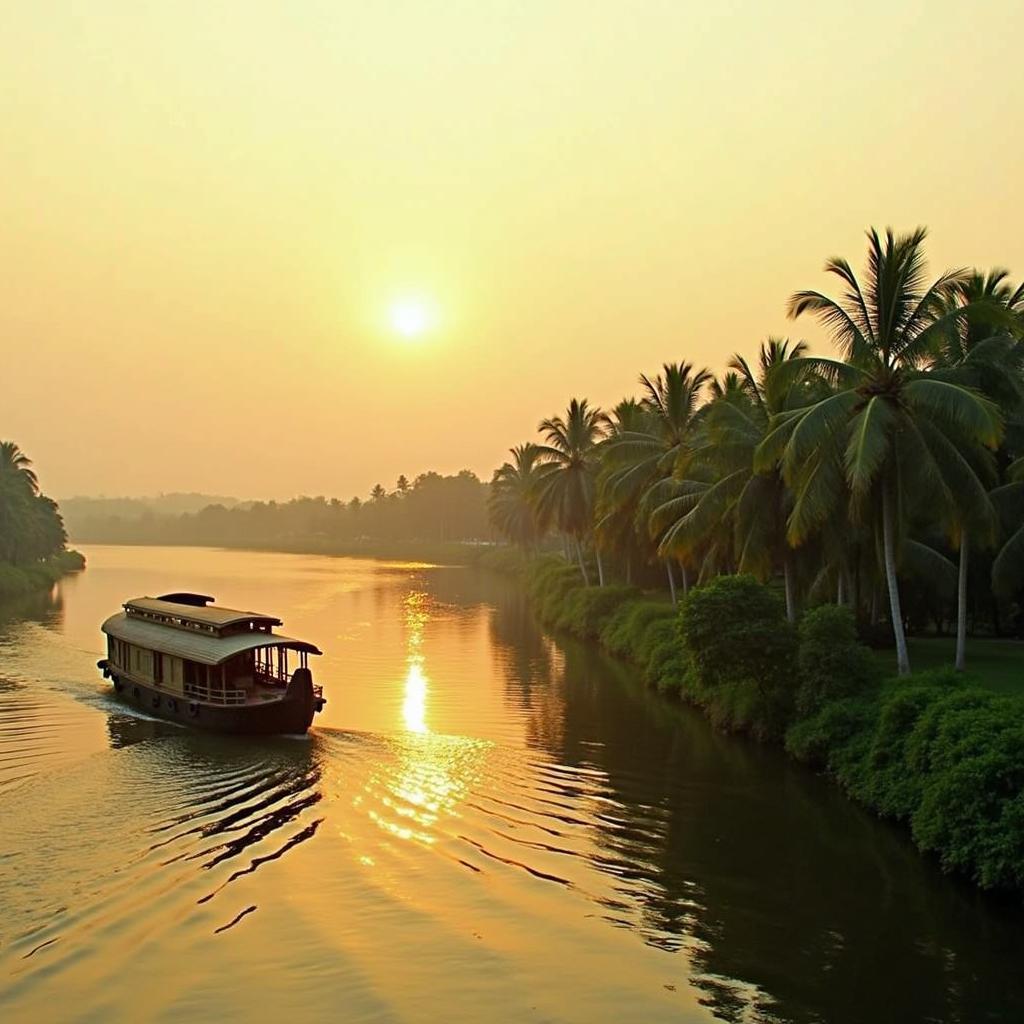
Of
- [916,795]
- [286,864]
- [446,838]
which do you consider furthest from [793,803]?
[286,864]

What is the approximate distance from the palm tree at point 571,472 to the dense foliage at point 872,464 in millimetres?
6940

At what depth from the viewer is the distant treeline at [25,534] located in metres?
63.9

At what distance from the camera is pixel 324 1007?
10492mm

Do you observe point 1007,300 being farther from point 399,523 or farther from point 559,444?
point 399,523

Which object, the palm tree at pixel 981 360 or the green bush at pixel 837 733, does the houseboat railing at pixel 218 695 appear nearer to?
the green bush at pixel 837 733

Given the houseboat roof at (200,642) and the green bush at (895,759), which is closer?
the green bush at (895,759)

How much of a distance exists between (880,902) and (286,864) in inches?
350

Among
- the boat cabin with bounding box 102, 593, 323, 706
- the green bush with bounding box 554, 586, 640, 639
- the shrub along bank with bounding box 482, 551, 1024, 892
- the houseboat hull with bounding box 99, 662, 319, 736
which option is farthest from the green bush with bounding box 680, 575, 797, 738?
the green bush with bounding box 554, 586, 640, 639

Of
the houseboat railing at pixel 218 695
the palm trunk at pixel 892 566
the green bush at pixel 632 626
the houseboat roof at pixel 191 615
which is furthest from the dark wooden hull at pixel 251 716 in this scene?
the green bush at pixel 632 626

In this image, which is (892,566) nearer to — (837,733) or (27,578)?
(837,733)

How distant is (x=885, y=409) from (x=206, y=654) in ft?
56.9

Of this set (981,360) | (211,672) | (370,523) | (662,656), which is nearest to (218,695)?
(211,672)

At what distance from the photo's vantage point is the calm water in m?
10.9

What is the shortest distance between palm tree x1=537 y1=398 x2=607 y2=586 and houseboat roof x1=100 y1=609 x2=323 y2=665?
23.5 m
